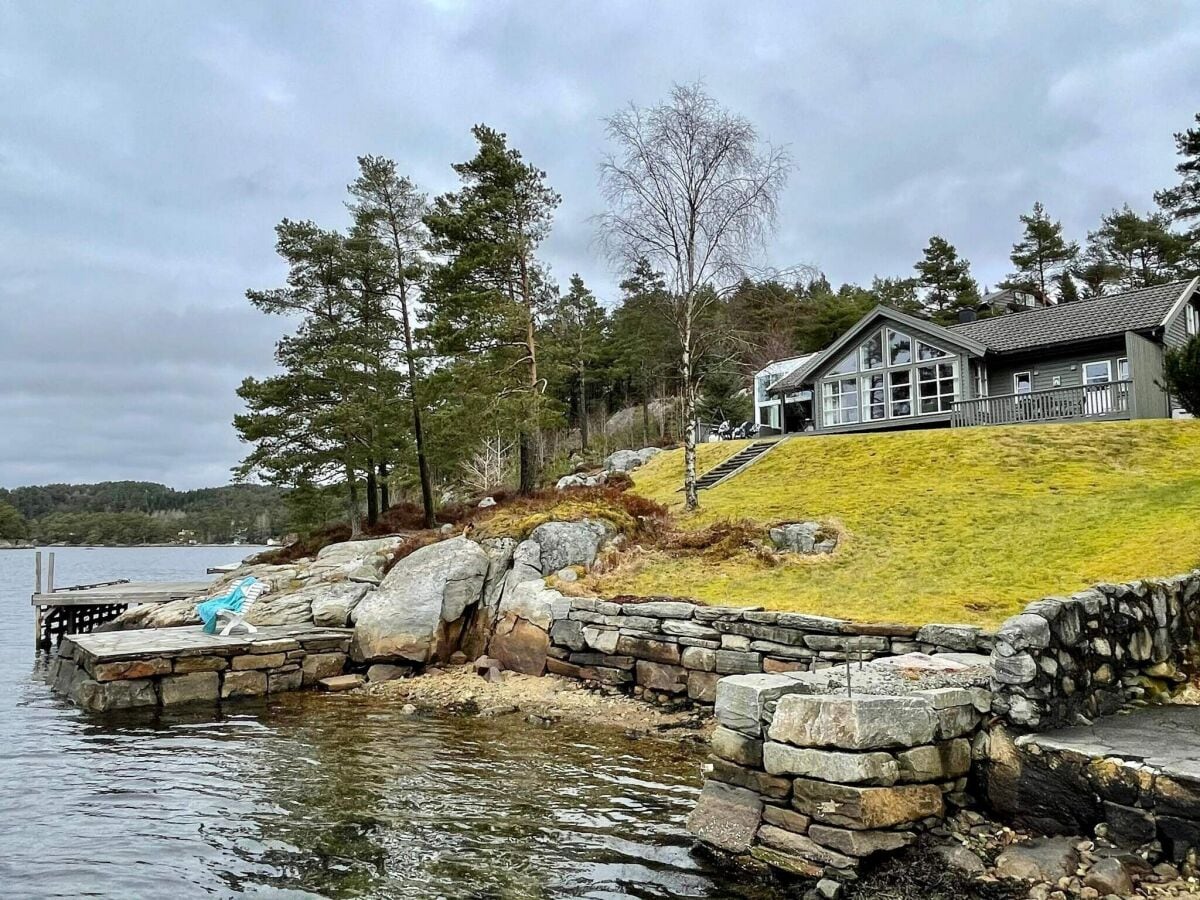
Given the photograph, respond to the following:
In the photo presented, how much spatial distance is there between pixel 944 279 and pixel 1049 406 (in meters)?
28.5

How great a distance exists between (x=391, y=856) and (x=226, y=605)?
38.4 feet

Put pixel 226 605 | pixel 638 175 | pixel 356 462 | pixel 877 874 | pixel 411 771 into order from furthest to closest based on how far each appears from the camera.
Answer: pixel 356 462 < pixel 638 175 < pixel 226 605 < pixel 411 771 < pixel 877 874

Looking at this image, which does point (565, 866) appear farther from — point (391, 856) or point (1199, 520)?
point (1199, 520)

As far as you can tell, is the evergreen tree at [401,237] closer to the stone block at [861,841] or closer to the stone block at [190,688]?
the stone block at [190,688]

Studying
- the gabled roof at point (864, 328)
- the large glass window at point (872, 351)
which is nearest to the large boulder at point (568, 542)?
the gabled roof at point (864, 328)

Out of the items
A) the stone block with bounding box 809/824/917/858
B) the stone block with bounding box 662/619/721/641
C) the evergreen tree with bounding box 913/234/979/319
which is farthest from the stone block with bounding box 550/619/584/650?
the evergreen tree with bounding box 913/234/979/319

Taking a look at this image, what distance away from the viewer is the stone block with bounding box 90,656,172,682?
1383 centimetres

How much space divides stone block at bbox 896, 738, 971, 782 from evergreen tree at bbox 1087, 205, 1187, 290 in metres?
48.2

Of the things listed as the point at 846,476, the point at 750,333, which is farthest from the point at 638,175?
the point at 846,476

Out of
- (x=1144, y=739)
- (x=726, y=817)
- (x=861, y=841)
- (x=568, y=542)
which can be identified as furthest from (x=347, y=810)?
(x=568, y=542)

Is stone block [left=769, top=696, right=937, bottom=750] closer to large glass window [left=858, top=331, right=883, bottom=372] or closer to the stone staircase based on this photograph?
the stone staircase

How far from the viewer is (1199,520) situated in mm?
12500

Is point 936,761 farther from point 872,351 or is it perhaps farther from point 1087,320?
point 872,351

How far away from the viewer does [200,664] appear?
14.6m
